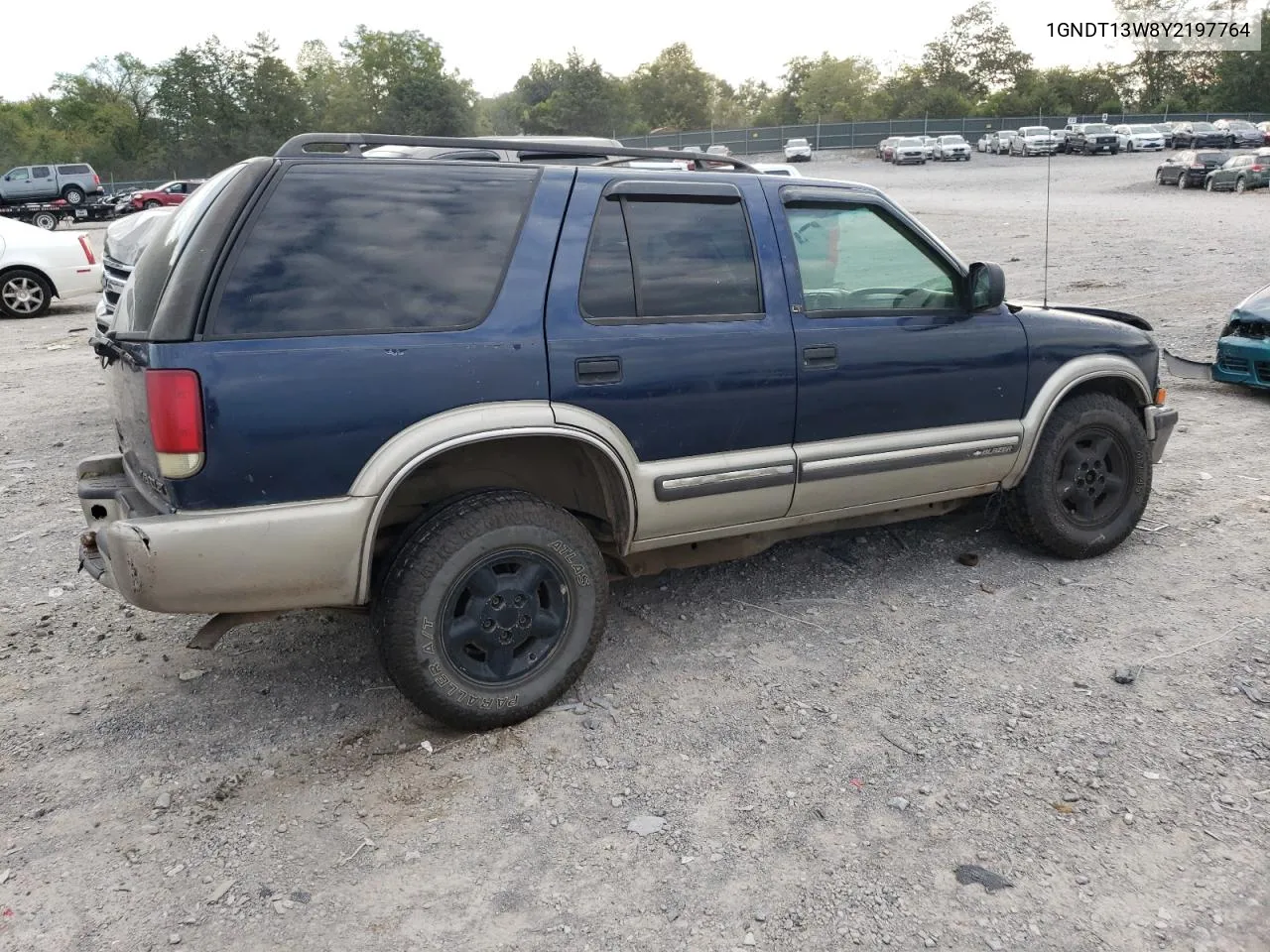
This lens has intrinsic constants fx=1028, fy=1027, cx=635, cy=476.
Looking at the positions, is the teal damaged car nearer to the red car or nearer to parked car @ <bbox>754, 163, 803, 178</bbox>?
parked car @ <bbox>754, 163, 803, 178</bbox>

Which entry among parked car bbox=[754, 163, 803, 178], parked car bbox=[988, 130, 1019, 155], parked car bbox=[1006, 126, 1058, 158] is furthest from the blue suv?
parked car bbox=[988, 130, 1019, 155]

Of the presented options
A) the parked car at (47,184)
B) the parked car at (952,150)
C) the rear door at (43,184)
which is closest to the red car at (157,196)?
the parked car at (47,184)

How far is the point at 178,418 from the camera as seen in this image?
3014mm

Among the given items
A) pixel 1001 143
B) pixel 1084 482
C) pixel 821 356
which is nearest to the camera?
pixel 821 356

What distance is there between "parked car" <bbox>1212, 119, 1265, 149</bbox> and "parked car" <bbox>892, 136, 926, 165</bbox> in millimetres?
14757

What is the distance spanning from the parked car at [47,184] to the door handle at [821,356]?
43.1 metres

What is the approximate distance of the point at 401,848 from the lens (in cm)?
298

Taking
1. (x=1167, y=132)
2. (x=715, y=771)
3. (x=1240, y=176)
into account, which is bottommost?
(x=715, y=771)

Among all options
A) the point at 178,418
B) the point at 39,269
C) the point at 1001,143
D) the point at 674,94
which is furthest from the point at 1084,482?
the point at 674,94

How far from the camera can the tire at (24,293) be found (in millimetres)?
13219

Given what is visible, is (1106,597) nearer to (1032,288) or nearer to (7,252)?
(1032,288)

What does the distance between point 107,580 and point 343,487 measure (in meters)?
0.89

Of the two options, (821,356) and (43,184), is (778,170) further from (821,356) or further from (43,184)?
(43,184)

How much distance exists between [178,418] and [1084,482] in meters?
4.02
